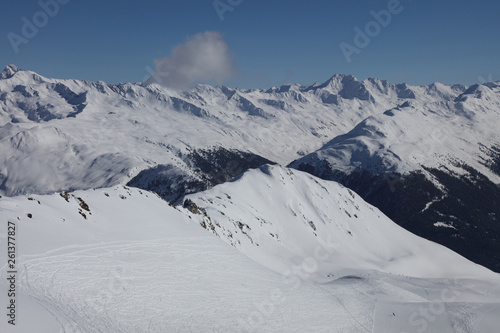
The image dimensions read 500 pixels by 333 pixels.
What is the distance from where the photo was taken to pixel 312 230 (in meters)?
102

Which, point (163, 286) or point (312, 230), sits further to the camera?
point (312, 230)

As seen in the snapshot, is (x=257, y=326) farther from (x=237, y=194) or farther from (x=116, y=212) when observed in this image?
(x=237, y=194)

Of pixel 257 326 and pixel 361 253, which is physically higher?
pixel 257 326

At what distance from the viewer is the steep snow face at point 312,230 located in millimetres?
72938

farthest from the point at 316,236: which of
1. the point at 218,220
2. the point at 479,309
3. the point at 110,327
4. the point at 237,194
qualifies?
the point at 110,327

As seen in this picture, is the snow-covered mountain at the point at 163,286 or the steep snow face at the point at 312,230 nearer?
the snow-covered mountain at the point at 163,286

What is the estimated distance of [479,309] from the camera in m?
36.7

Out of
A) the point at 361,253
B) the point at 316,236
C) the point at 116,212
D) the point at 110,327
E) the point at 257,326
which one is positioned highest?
the point at 116,212

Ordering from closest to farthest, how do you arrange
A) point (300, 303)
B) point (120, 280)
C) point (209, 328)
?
point (209, 328), point (120, 280), point (300, 303)

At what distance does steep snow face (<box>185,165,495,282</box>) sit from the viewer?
2872 inches

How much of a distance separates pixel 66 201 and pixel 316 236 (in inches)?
2993

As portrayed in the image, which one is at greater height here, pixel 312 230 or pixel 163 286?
pixel 163 286

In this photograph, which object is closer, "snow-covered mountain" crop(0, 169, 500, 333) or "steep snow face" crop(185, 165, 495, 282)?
"snow-covered mountain" crop(0, 169, 500, 333)

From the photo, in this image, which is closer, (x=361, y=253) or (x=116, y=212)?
(x=116, y=212)
